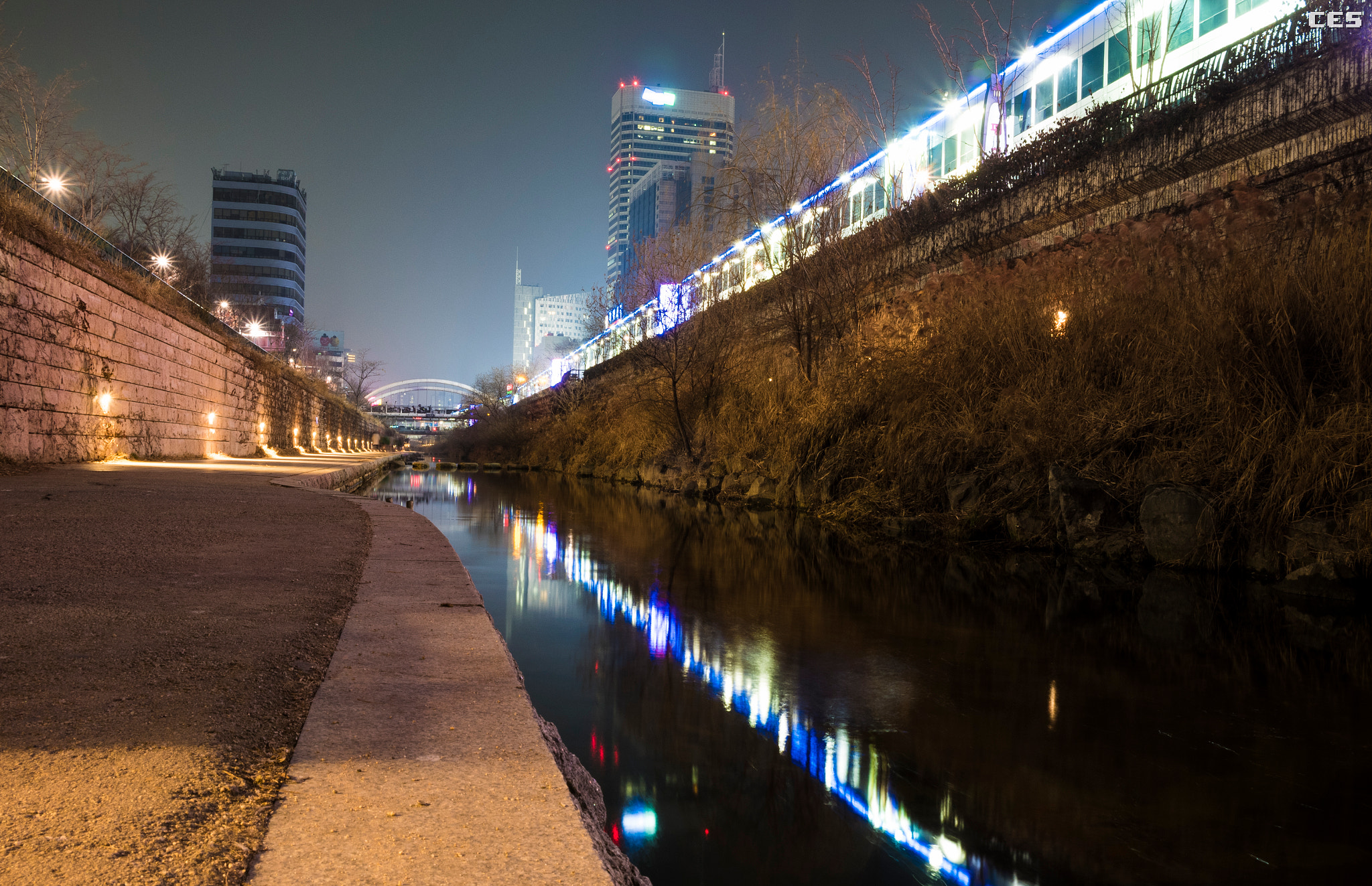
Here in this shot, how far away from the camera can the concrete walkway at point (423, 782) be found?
1.25 metres

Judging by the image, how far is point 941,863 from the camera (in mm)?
1865

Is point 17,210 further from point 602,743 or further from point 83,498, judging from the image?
point 602,743

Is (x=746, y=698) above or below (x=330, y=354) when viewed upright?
below

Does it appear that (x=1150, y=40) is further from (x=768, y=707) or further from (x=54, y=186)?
(x=54, y=186)

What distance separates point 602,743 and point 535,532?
6582 millimetres

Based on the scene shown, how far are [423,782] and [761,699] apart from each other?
1663mm

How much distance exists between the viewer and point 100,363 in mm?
13312

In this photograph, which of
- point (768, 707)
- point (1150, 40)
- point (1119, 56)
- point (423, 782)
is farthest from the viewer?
point (1119, 56)

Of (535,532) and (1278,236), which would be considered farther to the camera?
(535,532)

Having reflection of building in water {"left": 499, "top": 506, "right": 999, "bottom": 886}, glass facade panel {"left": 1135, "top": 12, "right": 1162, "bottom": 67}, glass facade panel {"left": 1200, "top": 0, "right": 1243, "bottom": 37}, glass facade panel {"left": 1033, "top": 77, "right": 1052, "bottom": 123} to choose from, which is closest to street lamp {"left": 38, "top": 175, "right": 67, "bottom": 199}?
reflection of building in water {"left": 499, "top": 506, "right": 999, "bottom": 886}

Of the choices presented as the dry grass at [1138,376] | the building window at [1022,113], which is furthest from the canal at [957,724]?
the building window at [1022,113]

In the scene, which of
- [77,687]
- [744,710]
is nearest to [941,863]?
[744,710]

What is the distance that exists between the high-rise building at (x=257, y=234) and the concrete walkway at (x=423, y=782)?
369ft

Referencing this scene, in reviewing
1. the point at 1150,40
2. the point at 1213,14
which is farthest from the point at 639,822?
the point at 1150,40
